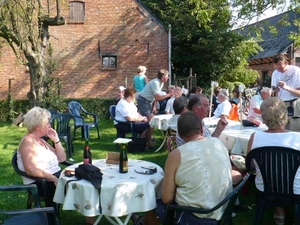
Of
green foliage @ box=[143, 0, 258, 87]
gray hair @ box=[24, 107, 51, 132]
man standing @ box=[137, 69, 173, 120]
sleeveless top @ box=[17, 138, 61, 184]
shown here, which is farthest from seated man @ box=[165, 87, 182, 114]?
green foliage @ box=[143, 0, 258, 87]

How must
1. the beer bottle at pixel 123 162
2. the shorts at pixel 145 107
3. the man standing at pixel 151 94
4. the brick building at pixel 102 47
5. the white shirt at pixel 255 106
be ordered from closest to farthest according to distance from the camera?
the beer bottle at pixel 123 162 < the white shirt at pixel 255 106 < the man standing at pixel 151 94 < the shorts at pixel 145 107 < the brick building at pixel 102 47

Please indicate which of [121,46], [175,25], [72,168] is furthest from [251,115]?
[175,25]

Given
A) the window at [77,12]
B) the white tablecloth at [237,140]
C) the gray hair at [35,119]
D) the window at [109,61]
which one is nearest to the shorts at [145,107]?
the white tablecloth at [237,140]

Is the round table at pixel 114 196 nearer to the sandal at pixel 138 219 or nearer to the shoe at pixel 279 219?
the sandal at pixel 138 219

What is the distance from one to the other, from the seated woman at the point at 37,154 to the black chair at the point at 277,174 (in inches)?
74.3

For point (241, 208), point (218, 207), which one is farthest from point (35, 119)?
point (241, 208)

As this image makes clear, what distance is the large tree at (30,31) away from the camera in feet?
36.2

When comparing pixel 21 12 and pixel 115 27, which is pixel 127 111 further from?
pixel 115 27

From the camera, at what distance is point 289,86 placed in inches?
224

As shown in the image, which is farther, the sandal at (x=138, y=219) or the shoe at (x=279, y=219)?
the shoe at (x=279, y=219)

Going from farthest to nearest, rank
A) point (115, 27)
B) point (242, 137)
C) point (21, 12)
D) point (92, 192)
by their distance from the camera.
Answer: point (115, 27) → point (21, 12) → point (242, 137) → point (92, 192)

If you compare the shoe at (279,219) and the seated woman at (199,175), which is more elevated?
the seated woman at (199,175)

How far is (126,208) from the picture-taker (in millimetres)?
2887

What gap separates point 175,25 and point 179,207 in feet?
57.0
